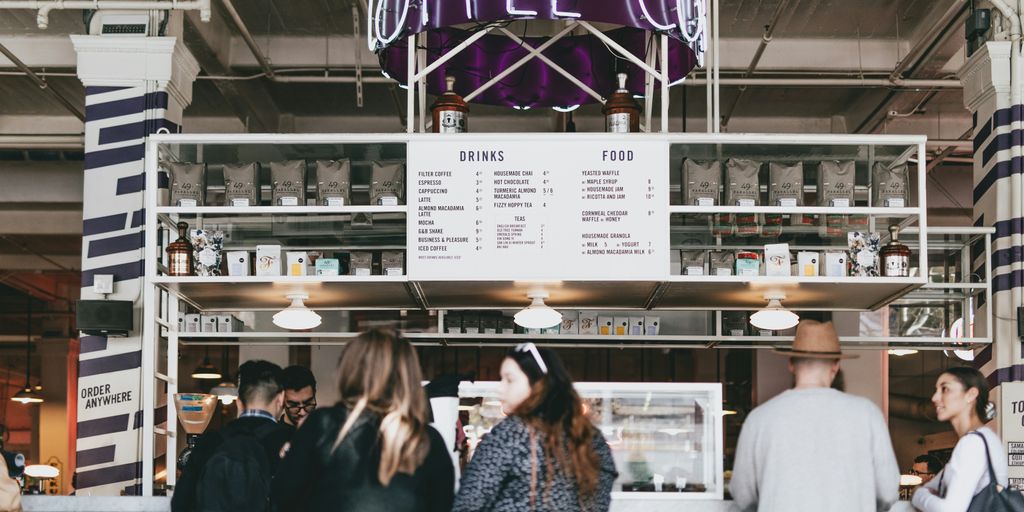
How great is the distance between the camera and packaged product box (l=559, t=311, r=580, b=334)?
8.71 meters

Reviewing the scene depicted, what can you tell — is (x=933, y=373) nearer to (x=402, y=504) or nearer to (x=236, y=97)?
(x=236, y=97)

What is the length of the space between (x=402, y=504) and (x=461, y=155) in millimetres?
3185

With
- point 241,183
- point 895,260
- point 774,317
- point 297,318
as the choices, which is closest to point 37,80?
point 241,183

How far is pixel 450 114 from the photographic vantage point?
253 inches

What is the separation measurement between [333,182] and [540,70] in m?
1.79

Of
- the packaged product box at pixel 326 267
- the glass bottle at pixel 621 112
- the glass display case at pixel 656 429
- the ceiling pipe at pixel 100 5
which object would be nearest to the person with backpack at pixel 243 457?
the glass display case at pixel 656 429

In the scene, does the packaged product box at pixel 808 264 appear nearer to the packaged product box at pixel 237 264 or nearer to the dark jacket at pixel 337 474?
the packaged product box at pixel 237 264

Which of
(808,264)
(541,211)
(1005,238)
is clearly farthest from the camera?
(1005,238)

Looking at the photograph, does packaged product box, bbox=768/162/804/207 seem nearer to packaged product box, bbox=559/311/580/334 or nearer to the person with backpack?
packaged product box, bbox=559/311/580/334

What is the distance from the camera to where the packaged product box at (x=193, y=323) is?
28.7 ft

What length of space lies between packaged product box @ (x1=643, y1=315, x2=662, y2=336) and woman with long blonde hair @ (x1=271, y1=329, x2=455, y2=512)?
5.45 m

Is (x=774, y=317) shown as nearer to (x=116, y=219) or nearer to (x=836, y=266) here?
(x=836, y=266)

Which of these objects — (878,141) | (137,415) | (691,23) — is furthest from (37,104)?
(878,141)

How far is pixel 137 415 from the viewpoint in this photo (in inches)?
303
